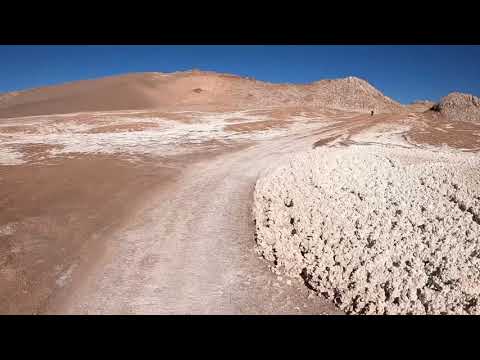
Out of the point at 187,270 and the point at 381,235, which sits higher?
the point at 381,235

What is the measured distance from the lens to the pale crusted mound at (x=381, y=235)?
4.97 metres

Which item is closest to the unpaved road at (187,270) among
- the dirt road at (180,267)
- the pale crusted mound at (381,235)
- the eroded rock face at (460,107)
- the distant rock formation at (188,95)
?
the dirt road at (180,267)

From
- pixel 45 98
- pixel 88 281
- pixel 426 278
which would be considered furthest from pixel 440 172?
pixel 45 98

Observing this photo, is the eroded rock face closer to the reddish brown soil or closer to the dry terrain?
the dry terrain

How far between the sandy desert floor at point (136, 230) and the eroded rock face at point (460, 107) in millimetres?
19503

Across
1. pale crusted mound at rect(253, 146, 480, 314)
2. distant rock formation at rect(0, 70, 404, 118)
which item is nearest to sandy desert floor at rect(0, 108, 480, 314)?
pale crusted mound at rect(253, 146, 480, 314)

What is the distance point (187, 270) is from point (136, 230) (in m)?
2.26

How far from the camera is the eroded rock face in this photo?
34.5 metres

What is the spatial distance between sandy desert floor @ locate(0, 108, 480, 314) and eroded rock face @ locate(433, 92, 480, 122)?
19503mm

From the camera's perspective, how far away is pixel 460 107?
117 ft

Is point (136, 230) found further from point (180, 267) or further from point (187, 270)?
point (187, 270)

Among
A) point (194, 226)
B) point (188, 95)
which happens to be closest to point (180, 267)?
point (194, 226)
